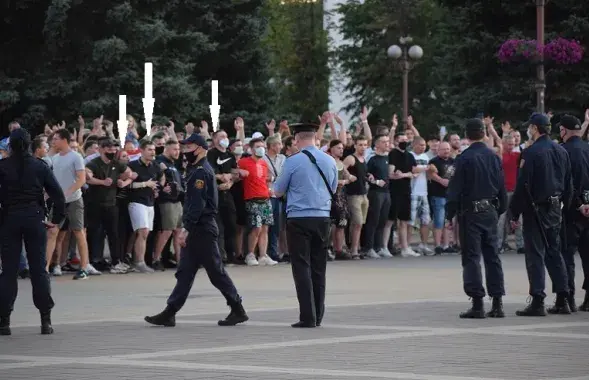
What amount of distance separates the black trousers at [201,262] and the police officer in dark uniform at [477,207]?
248cm

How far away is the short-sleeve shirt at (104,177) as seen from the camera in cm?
2348

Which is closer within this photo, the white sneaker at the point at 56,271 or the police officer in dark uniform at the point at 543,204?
the police officer in dark uniform at the point at 543,204

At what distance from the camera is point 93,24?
43062 mm

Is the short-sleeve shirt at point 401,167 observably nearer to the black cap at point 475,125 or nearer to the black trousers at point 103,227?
the black trousers at point 103,227

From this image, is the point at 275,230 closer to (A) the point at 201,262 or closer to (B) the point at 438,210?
(B) the point at 438,210

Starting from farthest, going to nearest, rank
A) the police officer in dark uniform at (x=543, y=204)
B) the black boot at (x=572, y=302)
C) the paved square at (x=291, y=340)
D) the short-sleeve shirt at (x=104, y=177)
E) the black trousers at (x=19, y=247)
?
the short-sleeve shirt at (x=104, y=177) → the black boot at (x=572, y=302) → the police officer in dark uniform at (x=543, y=204) → the black trousers at (x=19, y=247) → the paved square at (x=291, y=340)

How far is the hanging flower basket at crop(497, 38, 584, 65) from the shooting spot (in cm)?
3247

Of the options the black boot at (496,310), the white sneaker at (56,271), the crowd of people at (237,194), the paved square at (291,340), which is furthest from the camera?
Result: the crowd of people at (237,194)

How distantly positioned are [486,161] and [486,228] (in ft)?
2.28

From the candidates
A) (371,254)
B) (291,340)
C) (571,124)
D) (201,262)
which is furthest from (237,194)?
(291,340)

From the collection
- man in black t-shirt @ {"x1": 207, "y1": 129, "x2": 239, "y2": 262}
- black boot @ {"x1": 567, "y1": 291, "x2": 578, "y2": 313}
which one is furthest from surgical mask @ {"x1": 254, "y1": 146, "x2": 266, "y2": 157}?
black boot @ {"x1": 567, "y1": 291, "x2": 578, "y2": 313}

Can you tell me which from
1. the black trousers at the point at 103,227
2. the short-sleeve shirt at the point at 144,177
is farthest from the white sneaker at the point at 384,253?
the black trousers at the point at 103,227

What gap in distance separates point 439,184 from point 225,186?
484cm

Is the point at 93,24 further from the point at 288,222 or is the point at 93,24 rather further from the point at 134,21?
the point at 288,222
